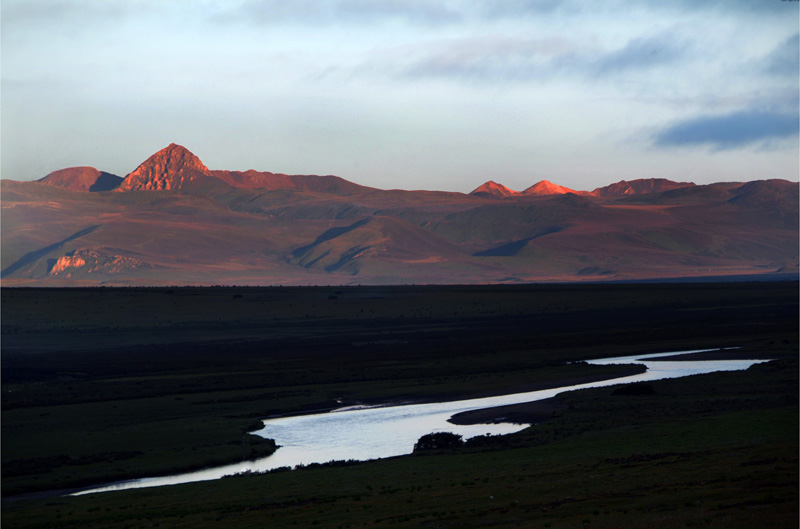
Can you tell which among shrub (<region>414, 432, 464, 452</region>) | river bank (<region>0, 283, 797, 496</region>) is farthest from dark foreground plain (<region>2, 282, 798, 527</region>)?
shrub (<region>414, 432, 464, 452</region>)

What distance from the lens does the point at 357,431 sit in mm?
44375

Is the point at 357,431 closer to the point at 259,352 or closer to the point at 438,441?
the point at 438,441

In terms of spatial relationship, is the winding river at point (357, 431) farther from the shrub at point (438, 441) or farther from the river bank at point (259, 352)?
the river bank at point (259, 352)

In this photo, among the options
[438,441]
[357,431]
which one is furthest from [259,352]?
[438,441]

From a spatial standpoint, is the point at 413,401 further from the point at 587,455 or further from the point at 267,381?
the point at 587,455

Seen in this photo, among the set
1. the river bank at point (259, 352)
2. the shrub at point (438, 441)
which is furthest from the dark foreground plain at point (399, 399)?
the shrub at point (438, 441)

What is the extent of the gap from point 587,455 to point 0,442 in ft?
85.9

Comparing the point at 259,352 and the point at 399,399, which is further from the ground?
the point at 259,352

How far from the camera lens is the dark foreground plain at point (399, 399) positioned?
25.1m

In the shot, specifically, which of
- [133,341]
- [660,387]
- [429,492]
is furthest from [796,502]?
[133,341]

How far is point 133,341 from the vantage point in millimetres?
→ 91312

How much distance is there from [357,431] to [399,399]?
9430 millimetres

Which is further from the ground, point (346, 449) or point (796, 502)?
point (796, 502)

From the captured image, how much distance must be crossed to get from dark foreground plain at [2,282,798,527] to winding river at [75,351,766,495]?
1.52 meters
